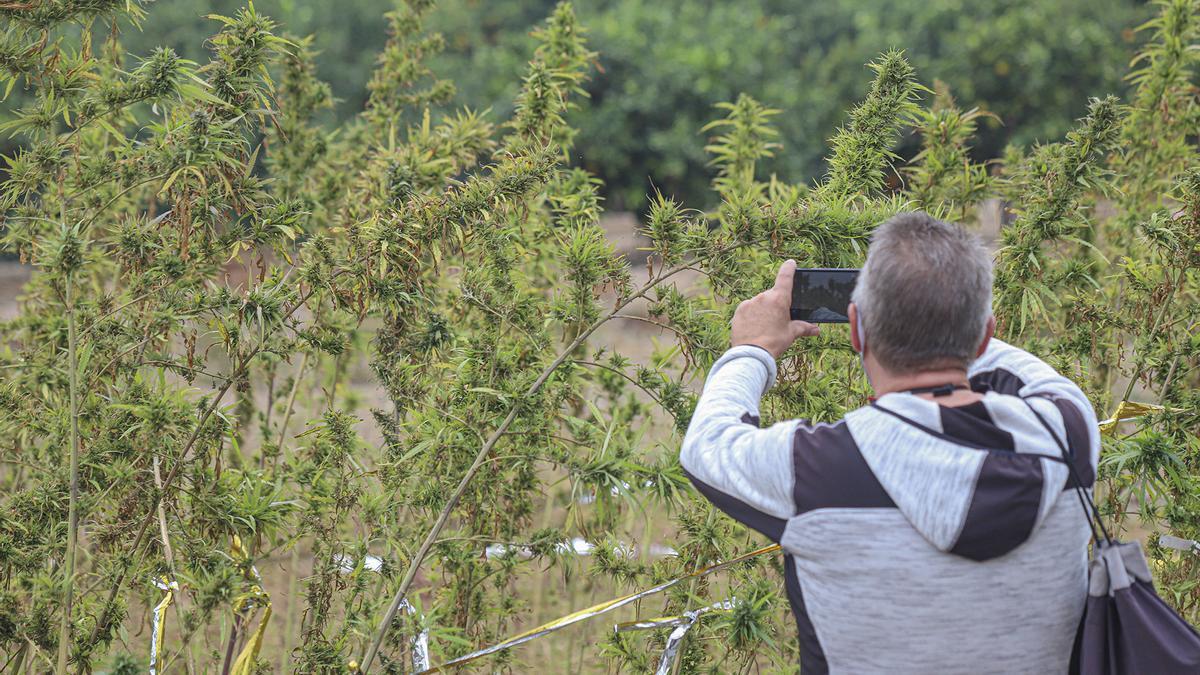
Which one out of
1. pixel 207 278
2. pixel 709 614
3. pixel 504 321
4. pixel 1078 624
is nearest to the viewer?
pixel 1078 624

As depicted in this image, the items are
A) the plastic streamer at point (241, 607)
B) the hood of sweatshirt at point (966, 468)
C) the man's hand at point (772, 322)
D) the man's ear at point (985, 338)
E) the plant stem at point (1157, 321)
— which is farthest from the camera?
the plant stem at point (1157, 321)

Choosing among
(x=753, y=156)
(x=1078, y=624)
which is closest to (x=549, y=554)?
(x=1078, y=624)

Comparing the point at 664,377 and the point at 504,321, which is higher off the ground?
the point at 504,321

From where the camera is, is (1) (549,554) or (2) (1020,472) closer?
(2) (1020,472)

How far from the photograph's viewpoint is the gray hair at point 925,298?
1.42m

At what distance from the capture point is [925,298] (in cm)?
141

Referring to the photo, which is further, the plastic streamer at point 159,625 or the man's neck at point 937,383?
the plastic streamer at point 159,625

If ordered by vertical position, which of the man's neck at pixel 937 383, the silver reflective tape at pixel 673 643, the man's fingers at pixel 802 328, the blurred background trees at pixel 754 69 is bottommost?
the silver reflective tape at pixel 673 643

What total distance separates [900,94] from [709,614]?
1.26 meters

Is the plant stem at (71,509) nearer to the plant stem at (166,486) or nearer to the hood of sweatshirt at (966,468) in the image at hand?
the plant stem at (166,486)

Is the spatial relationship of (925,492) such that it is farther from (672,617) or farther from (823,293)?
(672,617)

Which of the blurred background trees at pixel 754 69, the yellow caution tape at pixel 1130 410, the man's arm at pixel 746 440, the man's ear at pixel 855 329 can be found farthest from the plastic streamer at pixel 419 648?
the blurred background trees at pixel 754 69

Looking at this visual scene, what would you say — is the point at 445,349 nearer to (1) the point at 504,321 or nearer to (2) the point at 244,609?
(1) the point at 504,321

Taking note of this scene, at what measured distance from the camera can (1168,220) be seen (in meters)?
2.54
